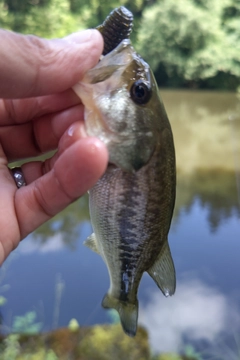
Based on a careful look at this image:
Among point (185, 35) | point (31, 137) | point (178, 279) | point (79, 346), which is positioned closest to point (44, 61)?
point (31, 137)

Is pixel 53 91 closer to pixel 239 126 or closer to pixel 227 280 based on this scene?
pixel 227 280

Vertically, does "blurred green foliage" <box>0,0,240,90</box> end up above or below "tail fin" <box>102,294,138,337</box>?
below

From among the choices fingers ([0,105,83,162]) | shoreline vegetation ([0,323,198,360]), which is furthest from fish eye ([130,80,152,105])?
shoreline vegetation ([0,323,198,360])

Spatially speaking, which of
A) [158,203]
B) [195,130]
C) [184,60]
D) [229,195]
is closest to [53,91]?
[158,203]

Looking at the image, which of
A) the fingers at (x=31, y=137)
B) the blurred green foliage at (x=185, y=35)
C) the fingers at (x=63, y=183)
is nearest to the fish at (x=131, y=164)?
the fingers at (x=63, y=183)

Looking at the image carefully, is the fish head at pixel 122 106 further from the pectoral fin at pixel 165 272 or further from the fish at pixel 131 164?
the pectoral fin at pixel 165 272

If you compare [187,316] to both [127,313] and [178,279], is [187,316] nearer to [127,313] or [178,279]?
[178,279]

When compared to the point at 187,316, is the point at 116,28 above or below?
above

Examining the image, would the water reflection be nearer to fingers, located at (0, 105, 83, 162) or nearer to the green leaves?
fingers, located at (0, 105, 83, 162)
